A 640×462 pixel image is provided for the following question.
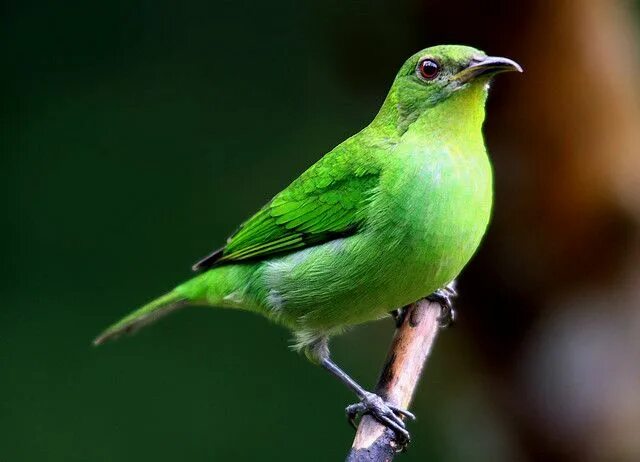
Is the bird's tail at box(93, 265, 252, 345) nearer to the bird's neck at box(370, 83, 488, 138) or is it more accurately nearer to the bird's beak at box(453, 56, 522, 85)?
the bird's neck at box(370, 83, 488, 138)

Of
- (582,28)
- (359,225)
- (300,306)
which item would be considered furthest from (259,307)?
(582,28)

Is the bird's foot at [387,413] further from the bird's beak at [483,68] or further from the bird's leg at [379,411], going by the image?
the bird's beak at [483,68]

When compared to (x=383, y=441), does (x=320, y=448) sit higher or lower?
lower

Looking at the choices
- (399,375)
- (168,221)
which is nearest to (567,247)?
(399,375)

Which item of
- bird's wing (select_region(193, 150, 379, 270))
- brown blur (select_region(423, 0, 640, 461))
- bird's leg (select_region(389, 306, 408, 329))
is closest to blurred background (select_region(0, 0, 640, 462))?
brown blur (select_region(423, 0, 640, 461))

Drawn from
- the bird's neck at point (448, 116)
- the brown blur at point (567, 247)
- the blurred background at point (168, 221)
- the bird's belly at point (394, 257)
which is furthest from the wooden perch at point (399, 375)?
the blurred background at point (168, 221)

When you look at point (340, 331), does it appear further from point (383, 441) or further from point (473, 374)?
point (473, 374)

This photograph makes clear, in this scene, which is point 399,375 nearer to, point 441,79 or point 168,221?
point 441,79
